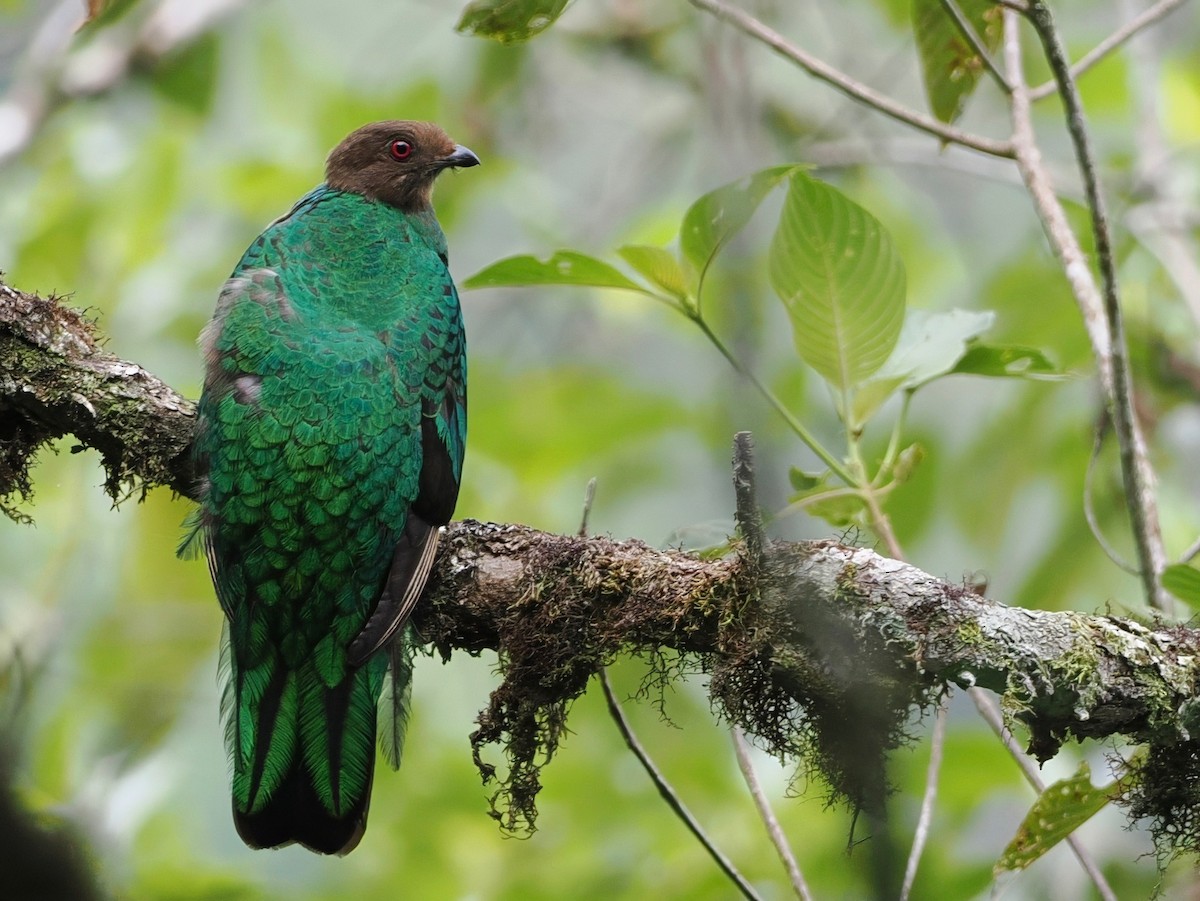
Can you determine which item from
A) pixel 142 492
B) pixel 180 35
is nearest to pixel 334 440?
pixel 142 492

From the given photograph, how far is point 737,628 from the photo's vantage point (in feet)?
9.99

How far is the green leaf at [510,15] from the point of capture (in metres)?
3.48

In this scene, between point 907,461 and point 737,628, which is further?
point 907,461

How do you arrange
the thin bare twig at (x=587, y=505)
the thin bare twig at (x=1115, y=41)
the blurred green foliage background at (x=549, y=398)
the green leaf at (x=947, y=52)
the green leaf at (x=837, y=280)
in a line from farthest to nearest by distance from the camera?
the blurred green foliage background at (x=549, y=398) < the green leaf at (x=947, y=52) < the thin bare twig at (x=1115, y=41) < the green leaf at (x=837, y=280) < the thin bare twig at (x=587, y=505)

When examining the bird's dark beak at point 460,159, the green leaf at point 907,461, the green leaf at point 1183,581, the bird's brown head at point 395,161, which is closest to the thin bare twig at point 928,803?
the green leaf at point 1183,581

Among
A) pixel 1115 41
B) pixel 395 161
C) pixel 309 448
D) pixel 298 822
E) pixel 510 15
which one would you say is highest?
pixel 395 161

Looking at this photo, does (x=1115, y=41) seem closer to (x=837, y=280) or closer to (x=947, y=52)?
(x=947, y=52)

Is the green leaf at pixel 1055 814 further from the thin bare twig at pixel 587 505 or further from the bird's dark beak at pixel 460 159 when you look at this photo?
the bird's dark beak at pixel 460 159

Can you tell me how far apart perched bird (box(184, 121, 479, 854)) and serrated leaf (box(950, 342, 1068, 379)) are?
1.58m

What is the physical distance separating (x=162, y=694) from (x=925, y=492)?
2.97m

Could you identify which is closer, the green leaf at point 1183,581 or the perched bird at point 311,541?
the green leaf at point 1183,581

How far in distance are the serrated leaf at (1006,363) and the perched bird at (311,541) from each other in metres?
1.58

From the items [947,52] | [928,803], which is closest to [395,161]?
[947,52]

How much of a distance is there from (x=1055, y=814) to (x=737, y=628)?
800 millimetres
